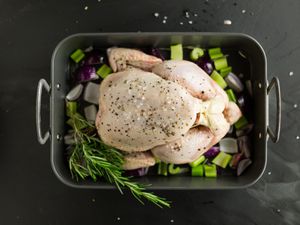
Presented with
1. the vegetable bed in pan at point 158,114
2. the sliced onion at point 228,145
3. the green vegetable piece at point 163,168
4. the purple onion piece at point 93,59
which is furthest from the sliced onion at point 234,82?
the purple onion piece at point 93,59

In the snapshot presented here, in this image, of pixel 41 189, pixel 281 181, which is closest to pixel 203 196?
pixel 281 181

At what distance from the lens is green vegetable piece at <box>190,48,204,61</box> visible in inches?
74.0

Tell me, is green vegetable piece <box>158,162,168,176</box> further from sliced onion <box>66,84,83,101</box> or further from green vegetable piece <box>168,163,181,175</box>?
sliced onion <box>66,84,83,101</box>

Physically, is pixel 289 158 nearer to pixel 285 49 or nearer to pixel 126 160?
pixel 285 49

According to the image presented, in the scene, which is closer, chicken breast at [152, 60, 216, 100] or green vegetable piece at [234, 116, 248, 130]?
chicken breast at [152, 60, 216, 100]

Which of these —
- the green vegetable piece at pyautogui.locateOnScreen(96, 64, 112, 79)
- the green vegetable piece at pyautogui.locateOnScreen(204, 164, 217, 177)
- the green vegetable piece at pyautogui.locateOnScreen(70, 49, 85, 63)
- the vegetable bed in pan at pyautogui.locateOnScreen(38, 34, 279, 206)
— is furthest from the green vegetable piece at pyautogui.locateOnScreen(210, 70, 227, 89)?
the green vegetable piece at pyautogui.locateOnScreen(70, 49, 85, 63)

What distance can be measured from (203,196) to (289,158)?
0.41 meters

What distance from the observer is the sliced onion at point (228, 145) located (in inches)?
74.2

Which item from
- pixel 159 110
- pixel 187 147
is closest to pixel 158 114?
pixel 159 110

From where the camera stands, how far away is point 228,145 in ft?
6.19

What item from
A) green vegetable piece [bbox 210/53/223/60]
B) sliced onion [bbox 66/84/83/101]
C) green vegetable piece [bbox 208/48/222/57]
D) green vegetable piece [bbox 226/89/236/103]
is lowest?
sliced onion [bbox 66/84/83/101]

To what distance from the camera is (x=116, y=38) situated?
5.87 ft

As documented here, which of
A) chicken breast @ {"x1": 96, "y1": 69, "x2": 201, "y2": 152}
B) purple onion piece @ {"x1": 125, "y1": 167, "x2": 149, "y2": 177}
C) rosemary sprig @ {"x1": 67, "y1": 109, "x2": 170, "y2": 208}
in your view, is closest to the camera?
chicken breast @ {"x1": 96, "y1": 69, "x2": 201, "y2": 152}

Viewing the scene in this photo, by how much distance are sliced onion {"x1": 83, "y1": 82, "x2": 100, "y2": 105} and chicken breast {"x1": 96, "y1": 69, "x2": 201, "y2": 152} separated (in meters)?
0.24
